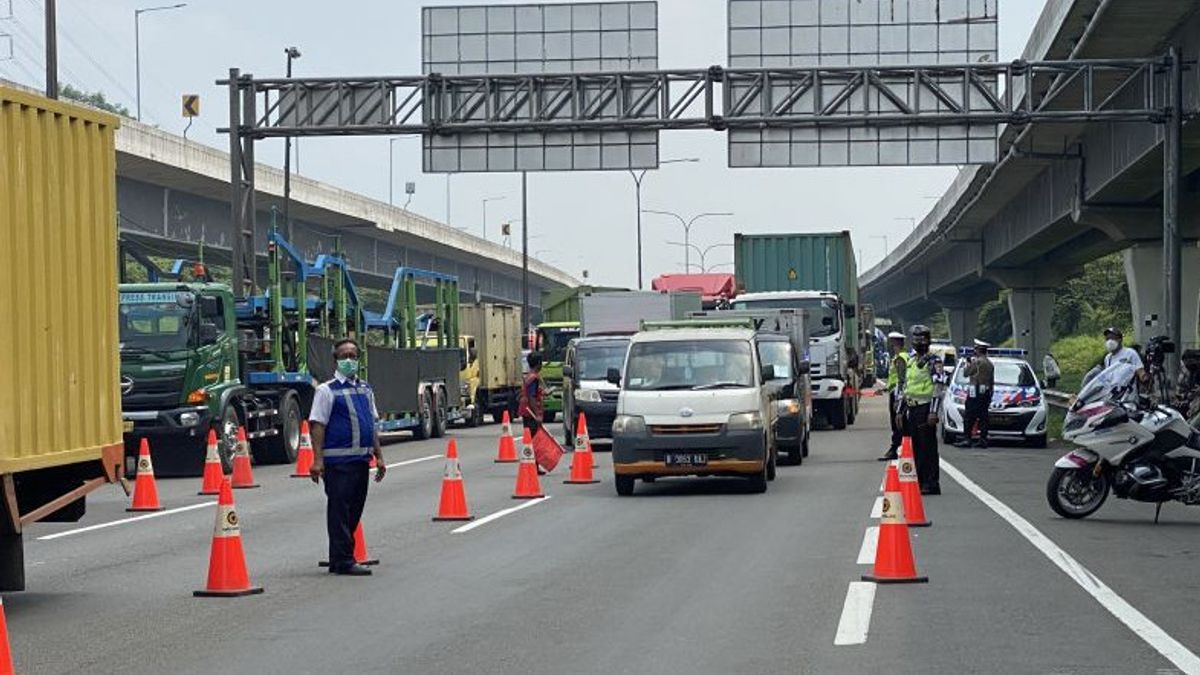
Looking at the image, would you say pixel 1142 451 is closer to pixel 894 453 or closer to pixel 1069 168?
pixel 894 453

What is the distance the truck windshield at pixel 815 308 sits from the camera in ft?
142

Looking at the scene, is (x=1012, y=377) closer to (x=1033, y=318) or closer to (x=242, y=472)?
(x=242, y=472)

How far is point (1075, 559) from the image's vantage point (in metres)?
15.4

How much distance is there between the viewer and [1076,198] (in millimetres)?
45531

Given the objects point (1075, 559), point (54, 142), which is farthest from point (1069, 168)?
point (54, 142)

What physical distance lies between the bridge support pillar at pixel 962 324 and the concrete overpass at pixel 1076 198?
80.4 ft

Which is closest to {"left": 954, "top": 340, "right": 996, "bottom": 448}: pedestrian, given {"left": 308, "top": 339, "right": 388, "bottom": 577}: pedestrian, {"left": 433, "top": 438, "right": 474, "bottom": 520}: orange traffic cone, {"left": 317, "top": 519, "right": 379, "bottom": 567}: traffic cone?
{"left": 433, "top": 438, "right": 474, "bottom": 520}: orange traffic cone

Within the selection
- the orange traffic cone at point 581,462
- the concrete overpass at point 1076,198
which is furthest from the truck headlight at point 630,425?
the concrete overpass at point 1076,198

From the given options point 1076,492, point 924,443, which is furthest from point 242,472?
point 1076,492

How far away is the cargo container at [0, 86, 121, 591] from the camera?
1234 centimetres

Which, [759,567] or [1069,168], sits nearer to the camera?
[759,567]

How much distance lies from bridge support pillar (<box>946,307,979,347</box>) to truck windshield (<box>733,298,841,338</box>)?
70.8m

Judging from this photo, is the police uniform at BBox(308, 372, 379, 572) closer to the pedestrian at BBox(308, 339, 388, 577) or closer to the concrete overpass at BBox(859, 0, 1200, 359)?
the pedestrian at BBox(308, 339, 388, 577)

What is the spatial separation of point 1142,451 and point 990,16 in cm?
2328
